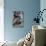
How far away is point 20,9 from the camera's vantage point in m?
4.91

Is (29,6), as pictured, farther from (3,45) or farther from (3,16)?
(3,45)

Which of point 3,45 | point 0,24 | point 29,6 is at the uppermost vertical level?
point 29,6

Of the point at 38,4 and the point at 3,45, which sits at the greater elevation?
the point at 38,4

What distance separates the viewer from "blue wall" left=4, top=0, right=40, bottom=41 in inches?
190

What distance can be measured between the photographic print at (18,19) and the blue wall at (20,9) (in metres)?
0.11

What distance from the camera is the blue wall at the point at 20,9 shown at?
190 inches

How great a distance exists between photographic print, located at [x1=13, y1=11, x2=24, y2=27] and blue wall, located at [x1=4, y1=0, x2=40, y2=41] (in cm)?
11

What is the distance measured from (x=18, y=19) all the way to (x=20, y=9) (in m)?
0.37

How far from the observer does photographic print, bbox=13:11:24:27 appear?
16.1ft

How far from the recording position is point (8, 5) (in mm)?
4809

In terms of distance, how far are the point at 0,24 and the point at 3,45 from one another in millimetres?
1415

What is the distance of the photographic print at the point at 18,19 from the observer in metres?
4.89

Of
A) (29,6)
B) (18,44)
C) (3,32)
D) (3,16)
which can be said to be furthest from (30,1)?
(18,44)

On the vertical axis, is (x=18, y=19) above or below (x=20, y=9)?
below
